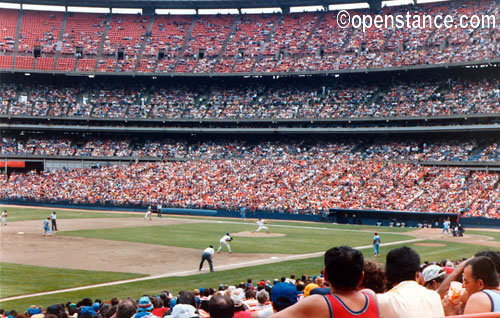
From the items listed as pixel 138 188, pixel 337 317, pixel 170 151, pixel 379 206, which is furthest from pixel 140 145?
pixel 337 317

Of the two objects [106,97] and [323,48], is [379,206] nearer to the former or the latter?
[323,48]

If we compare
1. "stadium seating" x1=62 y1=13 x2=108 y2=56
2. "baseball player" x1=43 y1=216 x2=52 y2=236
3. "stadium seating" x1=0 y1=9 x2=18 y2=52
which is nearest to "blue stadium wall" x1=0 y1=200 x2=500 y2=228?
"baseball player" x1=43 y1=216 x2=52 y2=236

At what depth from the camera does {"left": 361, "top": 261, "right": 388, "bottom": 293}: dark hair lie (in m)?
6.07

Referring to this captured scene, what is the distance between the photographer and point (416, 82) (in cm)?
6775

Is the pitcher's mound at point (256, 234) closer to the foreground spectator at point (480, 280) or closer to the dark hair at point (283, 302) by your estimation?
the foreground spectator at point (480, 280)

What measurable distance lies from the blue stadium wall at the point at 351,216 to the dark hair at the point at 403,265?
44.6 metres

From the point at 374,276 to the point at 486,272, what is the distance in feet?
3.96

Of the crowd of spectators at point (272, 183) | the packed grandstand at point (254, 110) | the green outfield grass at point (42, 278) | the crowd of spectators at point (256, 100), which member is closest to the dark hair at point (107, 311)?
the green outfield grass at point (42, 278)

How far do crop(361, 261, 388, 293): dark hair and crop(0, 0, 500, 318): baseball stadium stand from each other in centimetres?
2009

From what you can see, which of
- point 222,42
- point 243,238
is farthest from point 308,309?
point 222,42

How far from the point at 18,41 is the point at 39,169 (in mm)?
20604

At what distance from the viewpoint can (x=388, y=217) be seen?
51312mm

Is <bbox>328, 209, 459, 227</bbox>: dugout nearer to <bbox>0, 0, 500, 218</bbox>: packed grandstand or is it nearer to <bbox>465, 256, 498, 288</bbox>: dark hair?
<bbox>0, 0, 500, 218</bbox>: packed grandstand

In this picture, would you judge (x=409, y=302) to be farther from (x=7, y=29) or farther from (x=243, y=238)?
(x=7, y=29)
